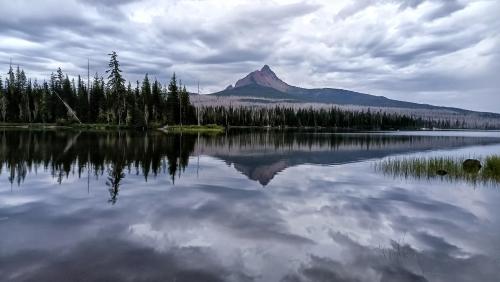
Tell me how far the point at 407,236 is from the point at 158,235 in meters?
9.47

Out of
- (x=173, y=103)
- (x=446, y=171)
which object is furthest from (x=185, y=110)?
(x=446, y=171)

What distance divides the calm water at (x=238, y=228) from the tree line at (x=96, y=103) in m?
101

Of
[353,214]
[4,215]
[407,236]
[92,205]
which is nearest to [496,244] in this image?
[407,236]

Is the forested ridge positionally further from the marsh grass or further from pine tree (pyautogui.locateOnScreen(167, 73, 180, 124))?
the marsh grass

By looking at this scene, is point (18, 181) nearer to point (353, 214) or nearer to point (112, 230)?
point (112, 230)

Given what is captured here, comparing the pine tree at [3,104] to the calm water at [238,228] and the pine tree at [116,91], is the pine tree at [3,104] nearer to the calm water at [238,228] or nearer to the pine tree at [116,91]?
the pine tree at [116,91]

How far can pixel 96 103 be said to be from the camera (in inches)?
5118

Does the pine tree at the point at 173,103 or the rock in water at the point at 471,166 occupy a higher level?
the pine tree at the point at 173,103

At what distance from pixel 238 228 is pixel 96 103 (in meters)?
128

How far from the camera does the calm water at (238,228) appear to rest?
10.6m

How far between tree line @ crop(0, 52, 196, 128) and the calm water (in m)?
101

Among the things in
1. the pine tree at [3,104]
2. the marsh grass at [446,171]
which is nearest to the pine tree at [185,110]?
the pine tree at [3,104]

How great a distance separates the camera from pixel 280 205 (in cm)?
1953

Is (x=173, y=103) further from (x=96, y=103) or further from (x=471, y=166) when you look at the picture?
(x=471, y=166)
